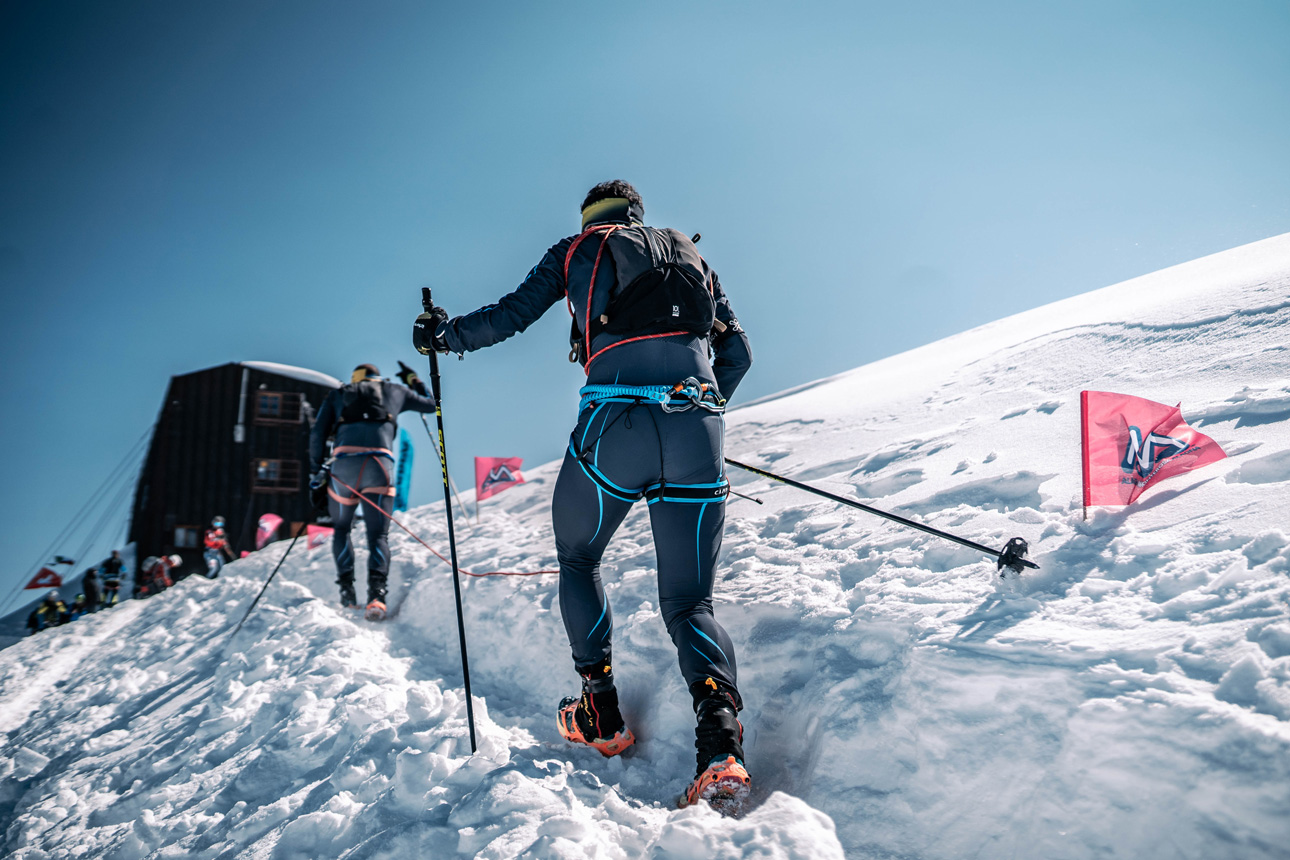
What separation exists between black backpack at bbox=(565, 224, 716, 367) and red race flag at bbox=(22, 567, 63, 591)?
1770 centimetres

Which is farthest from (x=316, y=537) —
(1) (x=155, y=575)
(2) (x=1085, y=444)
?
(1) (x=155, y=575)

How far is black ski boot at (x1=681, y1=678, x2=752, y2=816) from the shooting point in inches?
70.7

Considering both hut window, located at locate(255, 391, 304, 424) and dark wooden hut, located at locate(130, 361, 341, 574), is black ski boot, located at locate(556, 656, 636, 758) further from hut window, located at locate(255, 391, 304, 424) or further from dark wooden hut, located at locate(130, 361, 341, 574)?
hut window, located at locate(255, 391, 304, 424)

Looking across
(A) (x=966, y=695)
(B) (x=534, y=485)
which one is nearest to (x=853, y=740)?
(A) (x=966, y=695)

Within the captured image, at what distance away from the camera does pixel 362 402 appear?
215 inches

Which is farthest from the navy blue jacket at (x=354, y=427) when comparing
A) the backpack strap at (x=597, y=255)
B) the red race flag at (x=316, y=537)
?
the backpack strap at (x=597, y=255)

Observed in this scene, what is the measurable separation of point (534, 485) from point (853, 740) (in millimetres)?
7528

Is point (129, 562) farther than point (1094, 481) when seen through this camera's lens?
Yes

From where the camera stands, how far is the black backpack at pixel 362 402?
5445mm

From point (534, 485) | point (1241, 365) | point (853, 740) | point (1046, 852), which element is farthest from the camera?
point (534, 485)

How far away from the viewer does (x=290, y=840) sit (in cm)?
208

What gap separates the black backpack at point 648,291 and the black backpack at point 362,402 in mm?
3758

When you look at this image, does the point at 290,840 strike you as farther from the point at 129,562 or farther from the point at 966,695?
the point at 129,562

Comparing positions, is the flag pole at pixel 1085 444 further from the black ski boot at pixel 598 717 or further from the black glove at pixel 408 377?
the black glove at pixel 408 377
